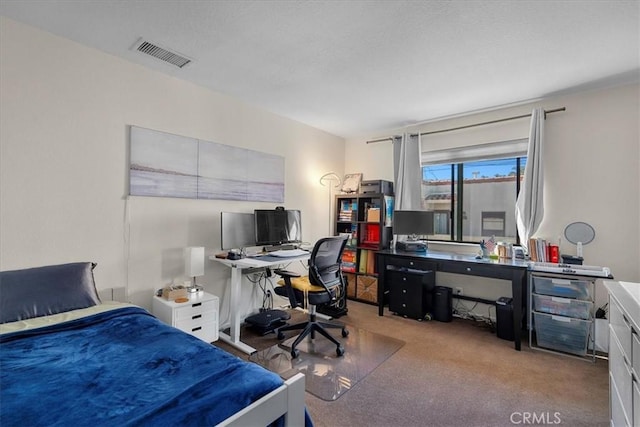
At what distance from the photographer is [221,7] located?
74.9 inches

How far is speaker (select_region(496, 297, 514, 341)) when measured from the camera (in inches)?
119

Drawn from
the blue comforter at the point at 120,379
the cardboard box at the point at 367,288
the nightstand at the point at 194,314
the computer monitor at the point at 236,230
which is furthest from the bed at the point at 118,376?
the cardboard box at the point at 367,288

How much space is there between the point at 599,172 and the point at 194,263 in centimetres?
406

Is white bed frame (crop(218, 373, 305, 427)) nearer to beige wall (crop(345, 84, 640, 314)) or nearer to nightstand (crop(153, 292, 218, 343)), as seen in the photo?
nightstand (crop(153, 292, 218, 343))

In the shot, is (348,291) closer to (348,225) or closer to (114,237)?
(348,225)

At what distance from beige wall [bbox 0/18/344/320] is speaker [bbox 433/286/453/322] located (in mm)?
2487

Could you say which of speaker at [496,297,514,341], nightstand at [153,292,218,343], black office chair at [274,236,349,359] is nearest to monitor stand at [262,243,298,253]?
black office chair at [274,236,349,359]

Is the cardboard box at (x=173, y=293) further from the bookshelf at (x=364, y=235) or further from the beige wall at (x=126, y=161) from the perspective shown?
the bookshelf at (x=364, y=235)

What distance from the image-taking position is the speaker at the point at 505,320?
9.96 ft

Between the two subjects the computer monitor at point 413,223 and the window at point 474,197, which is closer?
the window at point 474,197

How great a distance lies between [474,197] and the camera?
3898mm

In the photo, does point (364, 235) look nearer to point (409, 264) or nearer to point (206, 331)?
point (409, 264)

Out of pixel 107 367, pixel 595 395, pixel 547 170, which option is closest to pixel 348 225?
pixel 547 170

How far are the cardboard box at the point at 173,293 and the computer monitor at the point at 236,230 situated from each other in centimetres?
52
